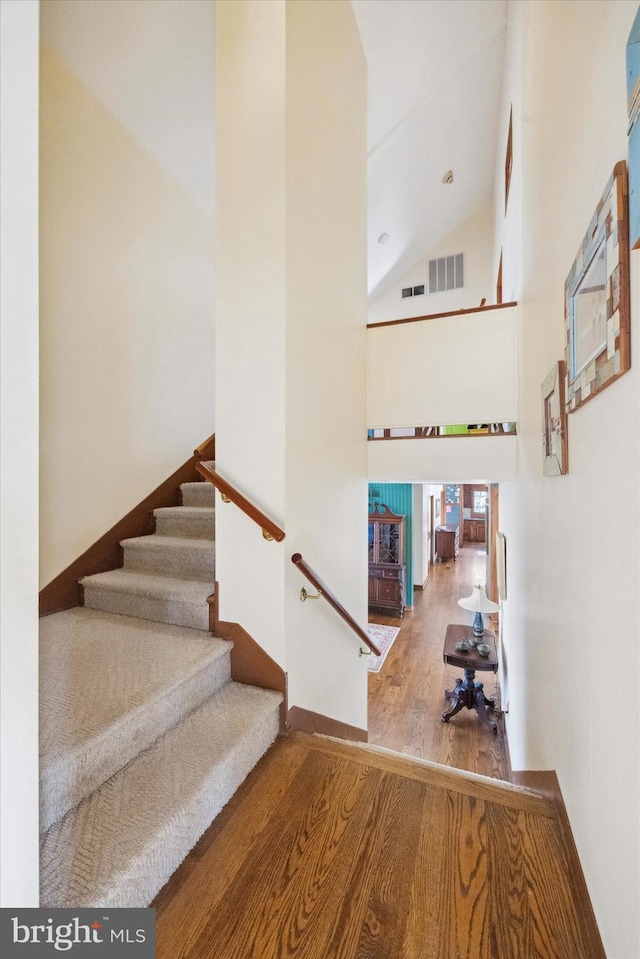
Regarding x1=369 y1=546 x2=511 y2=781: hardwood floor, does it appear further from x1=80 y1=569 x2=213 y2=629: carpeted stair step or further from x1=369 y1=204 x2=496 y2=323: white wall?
x1=369 y1=204 x2=496 y2=323: white wall

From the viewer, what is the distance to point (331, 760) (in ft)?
5.49

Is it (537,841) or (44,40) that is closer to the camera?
(537,841)

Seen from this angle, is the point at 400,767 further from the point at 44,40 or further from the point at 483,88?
the point at 483,88

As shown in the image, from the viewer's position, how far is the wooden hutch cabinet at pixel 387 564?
761 centimetres

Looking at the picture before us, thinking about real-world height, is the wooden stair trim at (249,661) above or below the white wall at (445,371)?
below

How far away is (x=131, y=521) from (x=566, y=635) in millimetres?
2619

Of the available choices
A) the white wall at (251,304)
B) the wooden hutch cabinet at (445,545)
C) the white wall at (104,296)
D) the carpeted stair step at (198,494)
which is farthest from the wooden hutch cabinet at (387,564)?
the white wall at (251,304)

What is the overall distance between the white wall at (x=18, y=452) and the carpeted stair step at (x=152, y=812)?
0.30 meters

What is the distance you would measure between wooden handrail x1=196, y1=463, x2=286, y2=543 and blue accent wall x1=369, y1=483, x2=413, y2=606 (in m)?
6.43

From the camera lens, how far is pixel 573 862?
3.97ft

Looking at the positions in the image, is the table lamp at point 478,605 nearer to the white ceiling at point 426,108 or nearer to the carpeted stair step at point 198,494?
the carpeted stair step at point 198,494

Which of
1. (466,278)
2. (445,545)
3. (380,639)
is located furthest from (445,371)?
(445,545)

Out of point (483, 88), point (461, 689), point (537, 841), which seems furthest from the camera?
point (461, 689)

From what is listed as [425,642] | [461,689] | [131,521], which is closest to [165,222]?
[131,521]
